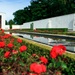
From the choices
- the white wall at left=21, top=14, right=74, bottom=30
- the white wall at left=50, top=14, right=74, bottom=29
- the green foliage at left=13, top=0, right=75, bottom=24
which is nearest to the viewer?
the white wall at left=50, top=14, right=74, bottom=29

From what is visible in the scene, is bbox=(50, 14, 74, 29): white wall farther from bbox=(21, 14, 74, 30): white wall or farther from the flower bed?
the flower bed

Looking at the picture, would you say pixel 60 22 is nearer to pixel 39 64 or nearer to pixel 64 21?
pixel 64 21

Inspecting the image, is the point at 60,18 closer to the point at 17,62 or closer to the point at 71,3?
the point at 71,3

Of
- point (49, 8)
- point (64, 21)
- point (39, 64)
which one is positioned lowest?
point (39, 64)

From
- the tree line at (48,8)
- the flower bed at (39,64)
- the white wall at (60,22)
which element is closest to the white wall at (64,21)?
the white wall at (60,22)

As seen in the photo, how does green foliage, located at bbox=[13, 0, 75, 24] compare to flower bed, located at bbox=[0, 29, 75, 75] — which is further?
green foliage, located at bbox=[13, 0, 75, 24]

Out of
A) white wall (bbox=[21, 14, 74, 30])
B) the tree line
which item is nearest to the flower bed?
white wall (bbox=[21, 14, 74, 30])

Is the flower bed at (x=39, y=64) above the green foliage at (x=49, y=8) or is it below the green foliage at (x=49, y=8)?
below

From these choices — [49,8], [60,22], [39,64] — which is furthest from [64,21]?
[39,64]

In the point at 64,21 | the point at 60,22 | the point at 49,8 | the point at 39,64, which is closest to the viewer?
the point at 39,64

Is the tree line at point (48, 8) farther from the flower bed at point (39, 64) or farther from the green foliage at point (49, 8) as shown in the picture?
the flower bed at point (39, 64)

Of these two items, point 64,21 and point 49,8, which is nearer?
point 64,21

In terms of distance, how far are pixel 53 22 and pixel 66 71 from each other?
39183mm

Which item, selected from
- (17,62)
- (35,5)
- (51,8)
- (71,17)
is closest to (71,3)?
(51,8)
